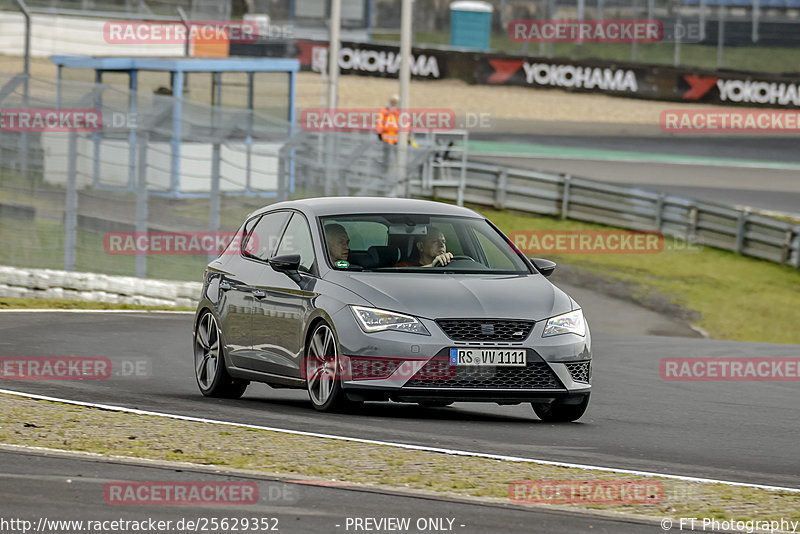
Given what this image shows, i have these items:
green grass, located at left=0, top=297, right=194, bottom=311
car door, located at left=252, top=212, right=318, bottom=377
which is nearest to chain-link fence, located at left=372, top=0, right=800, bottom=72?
green grass, located at left=0, top=297, right=194, bottom=311

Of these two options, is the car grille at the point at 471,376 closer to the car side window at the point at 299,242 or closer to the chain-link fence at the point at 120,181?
the car side window at the point at 299,242

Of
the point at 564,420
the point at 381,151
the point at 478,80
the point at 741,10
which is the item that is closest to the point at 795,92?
the point at 741,10

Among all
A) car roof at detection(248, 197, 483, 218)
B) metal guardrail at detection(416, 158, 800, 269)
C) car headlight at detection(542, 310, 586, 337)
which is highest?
car roof at detection(248, 197, 483, 218)

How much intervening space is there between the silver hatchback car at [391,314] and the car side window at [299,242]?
1cm

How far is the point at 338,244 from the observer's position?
11.6 meters

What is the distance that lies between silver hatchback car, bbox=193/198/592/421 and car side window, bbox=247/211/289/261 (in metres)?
0.01

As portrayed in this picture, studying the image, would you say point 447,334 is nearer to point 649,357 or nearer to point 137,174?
point 649,357

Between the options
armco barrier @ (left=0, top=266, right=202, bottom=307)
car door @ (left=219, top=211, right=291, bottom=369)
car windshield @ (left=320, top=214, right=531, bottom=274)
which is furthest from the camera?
armco barrier @ (left=0, top=266, right=202, bottom=307)

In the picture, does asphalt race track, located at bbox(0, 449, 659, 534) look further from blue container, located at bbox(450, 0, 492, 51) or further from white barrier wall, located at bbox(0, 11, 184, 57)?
blue container, located at bbox(450, 0, 492, 51)

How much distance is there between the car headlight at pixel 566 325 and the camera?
10.9 metres

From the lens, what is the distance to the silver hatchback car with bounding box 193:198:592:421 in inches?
421

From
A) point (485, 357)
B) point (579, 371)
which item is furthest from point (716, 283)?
point (485, 357)

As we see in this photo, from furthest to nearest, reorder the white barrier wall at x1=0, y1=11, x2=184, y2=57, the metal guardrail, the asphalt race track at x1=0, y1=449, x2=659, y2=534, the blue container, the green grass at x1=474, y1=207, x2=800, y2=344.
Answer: the blue container → the white barrier wall at x1=0, y1=11, x2=184, y2=57 → the metal guardrail → the green grass at x1=474, y1=207, x2=800, y2=344 → the asphalt race track at x1=0, y1=449, x2=659, y2=534

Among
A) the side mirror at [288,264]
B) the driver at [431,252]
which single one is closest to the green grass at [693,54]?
the driver at [431,252]
